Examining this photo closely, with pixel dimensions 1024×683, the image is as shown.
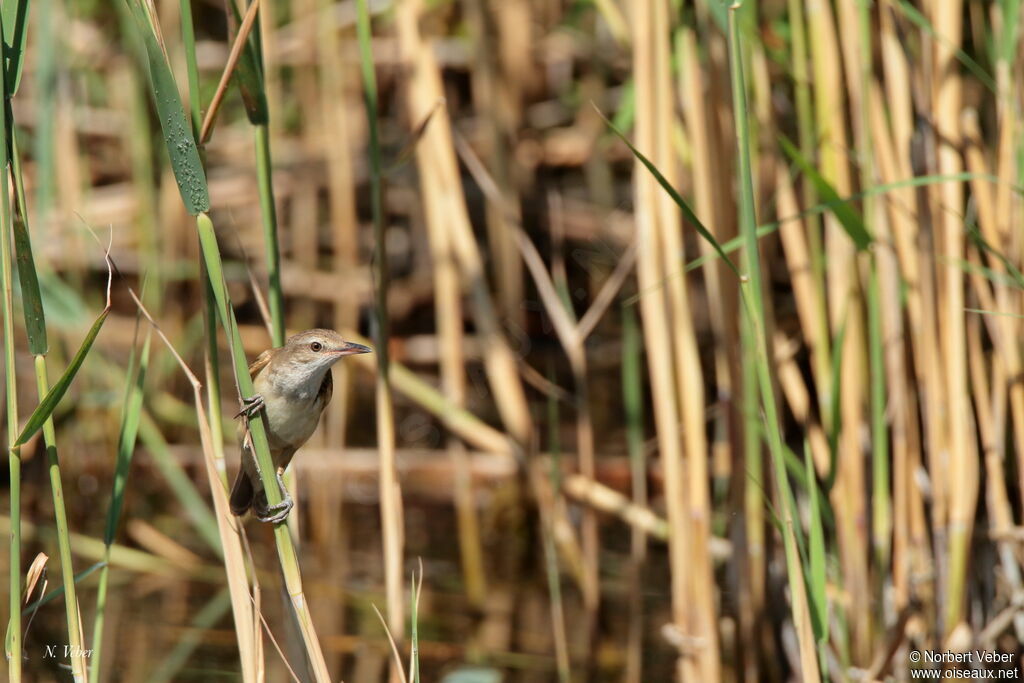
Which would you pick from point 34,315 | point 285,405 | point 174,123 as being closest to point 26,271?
point 34,315

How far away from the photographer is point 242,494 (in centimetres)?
250

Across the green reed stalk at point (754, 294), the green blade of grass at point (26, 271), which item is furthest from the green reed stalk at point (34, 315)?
the green reed stalk at point (754, 294)

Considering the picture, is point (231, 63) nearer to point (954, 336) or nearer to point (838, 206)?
point (838, 206)

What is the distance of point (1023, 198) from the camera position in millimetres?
2664

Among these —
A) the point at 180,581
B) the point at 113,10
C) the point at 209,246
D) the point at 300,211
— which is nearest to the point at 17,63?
the point at 209,246

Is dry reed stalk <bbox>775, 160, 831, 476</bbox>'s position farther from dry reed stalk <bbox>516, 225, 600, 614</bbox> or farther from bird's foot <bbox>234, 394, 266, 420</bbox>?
bird's foot <bbox>234, 394, 266, 420</bbox>

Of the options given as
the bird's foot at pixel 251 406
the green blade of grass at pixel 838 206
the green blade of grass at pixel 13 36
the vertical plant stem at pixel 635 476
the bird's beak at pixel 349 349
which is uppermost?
the green blade of grass at pixel 13 36

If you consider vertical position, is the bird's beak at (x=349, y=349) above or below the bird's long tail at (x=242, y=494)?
above

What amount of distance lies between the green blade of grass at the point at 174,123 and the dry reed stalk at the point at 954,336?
1.78 metres

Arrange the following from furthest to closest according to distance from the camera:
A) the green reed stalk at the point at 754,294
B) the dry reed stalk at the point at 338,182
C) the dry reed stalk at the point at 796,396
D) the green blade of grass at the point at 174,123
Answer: the dry reed stalk at the point at 338,182
the dry reed stalk at the point at 796,396
the green reed stalk at the point at 754,294
the green blade of grass at the point at 174,123

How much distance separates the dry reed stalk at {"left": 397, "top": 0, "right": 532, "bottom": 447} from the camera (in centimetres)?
363

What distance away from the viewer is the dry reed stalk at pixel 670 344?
9.71ft

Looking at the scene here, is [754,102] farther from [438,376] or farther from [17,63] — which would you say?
[438,376]

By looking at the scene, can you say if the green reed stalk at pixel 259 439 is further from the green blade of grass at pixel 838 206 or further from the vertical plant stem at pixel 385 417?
the green blade of grass at pixel 838 206
